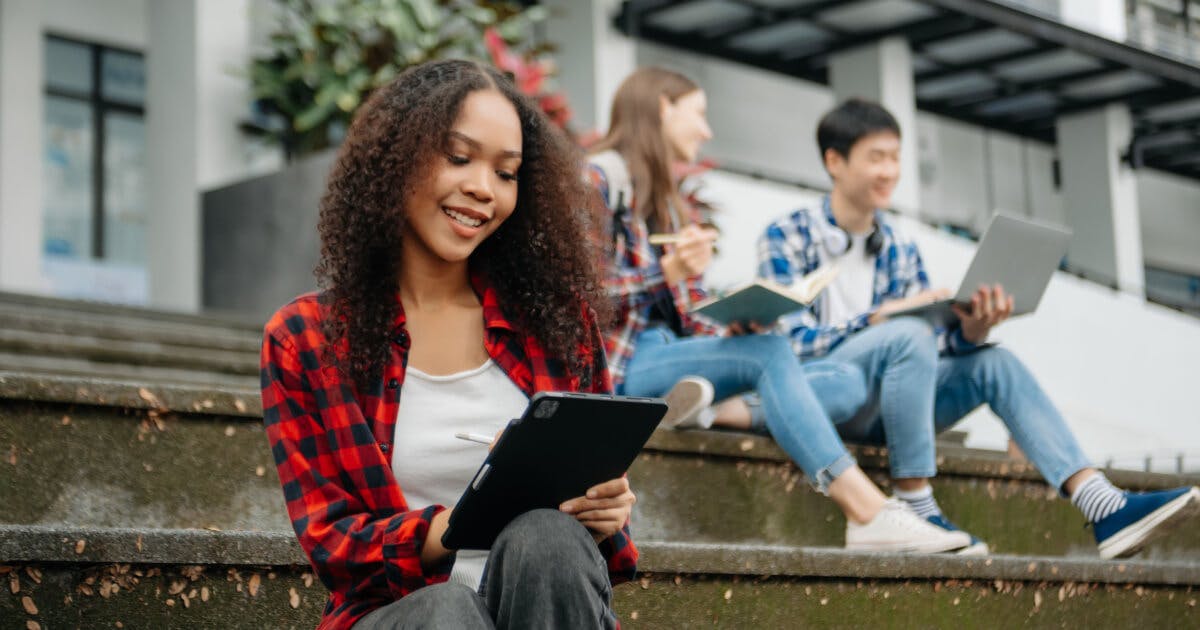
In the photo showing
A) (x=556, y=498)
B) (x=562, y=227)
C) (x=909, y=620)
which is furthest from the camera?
(x=909, y=620)

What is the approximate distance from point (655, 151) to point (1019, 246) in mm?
1000

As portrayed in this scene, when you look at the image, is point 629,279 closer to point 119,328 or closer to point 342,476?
point 342,476

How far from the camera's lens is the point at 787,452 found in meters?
3.54

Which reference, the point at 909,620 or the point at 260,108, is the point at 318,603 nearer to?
the point at 909,620

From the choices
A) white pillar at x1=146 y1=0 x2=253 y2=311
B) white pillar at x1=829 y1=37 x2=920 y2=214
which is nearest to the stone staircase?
white pillar at x1=146 y1=0 x2=253 y2=311

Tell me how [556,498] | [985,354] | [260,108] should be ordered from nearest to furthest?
[556,498] → [985,354] → [260,108]

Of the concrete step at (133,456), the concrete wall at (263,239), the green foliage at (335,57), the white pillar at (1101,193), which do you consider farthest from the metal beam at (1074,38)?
the concrete step at (133,456)

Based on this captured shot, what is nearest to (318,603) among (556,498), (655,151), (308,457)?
(308,457)

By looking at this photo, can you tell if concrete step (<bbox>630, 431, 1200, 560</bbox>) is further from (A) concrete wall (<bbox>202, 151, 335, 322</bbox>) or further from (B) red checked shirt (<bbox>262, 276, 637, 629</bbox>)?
(A) concrete wall (<bbox>202, 151, 335, 322</bbox>)

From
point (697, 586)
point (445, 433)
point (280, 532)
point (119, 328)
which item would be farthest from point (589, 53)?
point (445, 433)

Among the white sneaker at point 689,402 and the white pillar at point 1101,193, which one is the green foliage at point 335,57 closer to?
the white sneaker at point 689,402

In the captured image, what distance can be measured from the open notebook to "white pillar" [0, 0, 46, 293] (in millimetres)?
7634

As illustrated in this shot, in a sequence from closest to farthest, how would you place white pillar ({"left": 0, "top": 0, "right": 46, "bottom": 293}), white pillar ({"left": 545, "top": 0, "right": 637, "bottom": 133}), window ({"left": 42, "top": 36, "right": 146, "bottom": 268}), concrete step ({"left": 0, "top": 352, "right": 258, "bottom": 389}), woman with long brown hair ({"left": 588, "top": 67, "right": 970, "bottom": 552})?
woman with long brown hair ({"left": 588, "top": 67, "right": 970, "bottom": 552})
concrete step ({"left": 0, "top": 352, "right": 258, "bottom": 389})
white pillar ({"left": 0, "top": 0, "right": 46, "bottom": 293})
window ({"left": 42, "top": 36, "right": 146, "bottom": 268})
white pillar ({"left": 545, "top": 0, "right": 637, "bottom": 133})

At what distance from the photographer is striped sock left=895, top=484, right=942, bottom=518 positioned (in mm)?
3658
